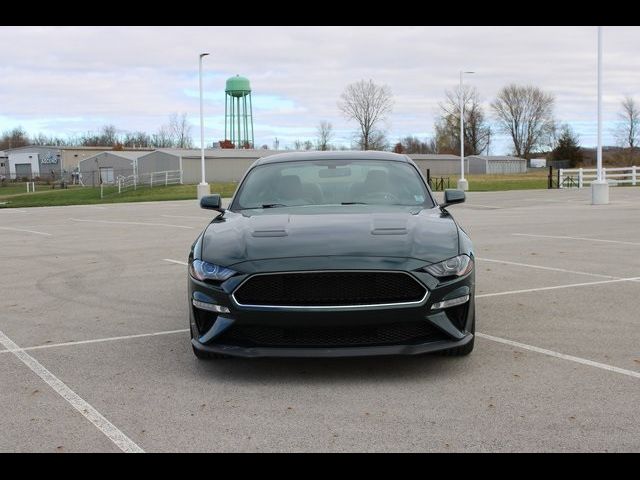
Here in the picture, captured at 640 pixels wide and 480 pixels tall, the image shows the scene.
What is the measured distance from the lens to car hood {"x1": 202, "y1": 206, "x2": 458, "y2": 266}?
187 inches

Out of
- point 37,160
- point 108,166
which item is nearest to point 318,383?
point 108,166

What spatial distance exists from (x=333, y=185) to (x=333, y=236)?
166 centimetres

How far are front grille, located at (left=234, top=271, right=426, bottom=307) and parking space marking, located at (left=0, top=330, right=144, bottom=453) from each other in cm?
115

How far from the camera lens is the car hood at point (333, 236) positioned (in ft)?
15.6

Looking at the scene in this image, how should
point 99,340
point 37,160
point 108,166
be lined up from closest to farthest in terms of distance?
point 99,340 → point 108,166 → point 37,160

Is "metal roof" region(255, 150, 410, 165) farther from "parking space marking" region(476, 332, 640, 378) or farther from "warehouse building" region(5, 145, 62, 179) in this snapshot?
"warehouse building" region(5, 145, 62, 179)

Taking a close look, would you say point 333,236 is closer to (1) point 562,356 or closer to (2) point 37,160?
(1) point 562,356

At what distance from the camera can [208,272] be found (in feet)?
15.9

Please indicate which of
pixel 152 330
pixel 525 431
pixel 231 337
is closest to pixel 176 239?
pixel 152 330

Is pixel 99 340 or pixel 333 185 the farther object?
pixel 333 185

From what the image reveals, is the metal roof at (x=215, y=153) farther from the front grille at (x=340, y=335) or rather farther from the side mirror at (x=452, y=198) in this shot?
the front grille at (x=340, y=335)

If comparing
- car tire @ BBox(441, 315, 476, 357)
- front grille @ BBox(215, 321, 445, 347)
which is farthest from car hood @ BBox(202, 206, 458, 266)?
car tire @ BBox(441, 315, 476, 357)

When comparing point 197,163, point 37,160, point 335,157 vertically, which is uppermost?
point 37,160

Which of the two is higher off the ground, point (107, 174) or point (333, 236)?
point (107, 174)
